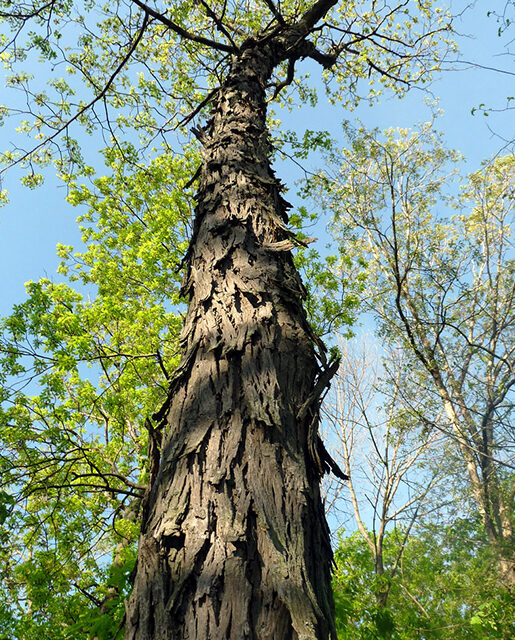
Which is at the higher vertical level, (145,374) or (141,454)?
(145,374)

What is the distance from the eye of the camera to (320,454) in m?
1.37

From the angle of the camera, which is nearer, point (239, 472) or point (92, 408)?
point (239, 472)

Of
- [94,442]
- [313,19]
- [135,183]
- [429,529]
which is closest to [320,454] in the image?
[313,19]

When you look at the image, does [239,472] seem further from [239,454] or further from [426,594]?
[426,594]

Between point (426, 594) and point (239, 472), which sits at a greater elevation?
point (239, 472)

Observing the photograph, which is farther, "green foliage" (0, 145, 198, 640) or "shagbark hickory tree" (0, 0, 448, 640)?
"green foliage" (0, 145, 198, 640)

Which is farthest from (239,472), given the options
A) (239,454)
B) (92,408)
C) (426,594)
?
(426,594)

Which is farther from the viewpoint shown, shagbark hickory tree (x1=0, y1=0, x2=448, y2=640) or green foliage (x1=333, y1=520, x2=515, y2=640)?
green foliage (x1=333, y1=520, x2=515, y2=640)

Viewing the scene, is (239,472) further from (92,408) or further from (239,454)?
(92,408)

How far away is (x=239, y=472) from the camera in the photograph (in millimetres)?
1145

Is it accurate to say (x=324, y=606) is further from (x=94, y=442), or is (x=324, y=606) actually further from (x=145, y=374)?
(x=94, y=442)

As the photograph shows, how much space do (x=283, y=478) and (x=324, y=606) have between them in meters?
0.32

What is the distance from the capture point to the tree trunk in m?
0.92

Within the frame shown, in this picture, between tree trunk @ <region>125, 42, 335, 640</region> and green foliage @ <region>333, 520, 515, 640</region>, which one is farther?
green foliage @ <region>333, 520, 515, 640</region>
